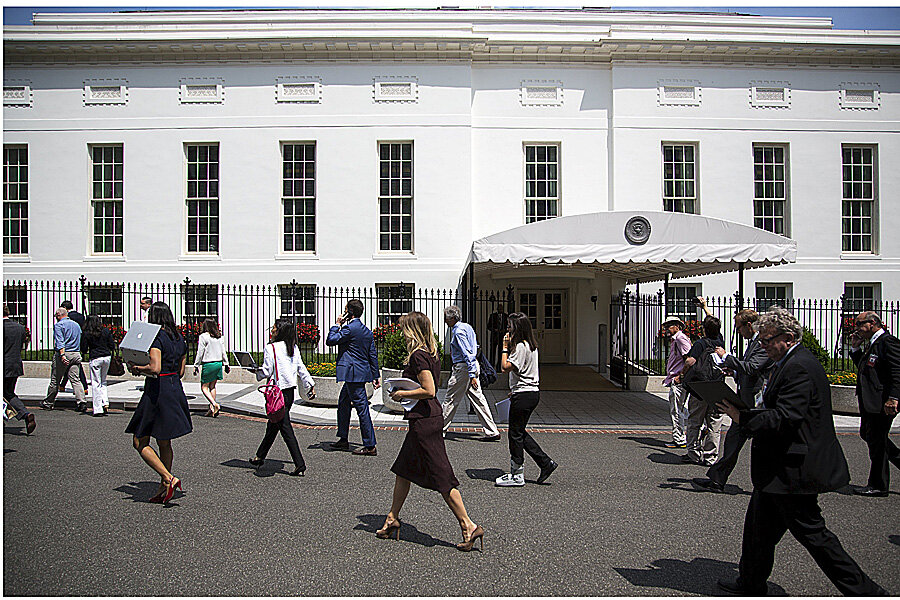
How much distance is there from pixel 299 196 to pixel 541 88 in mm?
8434

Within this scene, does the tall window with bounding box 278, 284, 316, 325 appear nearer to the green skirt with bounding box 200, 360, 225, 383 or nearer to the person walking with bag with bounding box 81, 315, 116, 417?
the green skirt with bounding box 200, 360, 225, 383

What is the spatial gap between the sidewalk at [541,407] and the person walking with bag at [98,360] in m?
0.77

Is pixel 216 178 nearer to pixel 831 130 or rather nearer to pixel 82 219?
pixel 82 219

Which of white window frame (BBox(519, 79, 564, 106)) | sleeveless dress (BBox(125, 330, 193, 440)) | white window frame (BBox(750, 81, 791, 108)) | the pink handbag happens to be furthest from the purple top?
white window frame (BBox(750, 81, 791, 108))

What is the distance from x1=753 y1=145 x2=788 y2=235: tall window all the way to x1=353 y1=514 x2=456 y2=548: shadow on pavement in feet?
61.6

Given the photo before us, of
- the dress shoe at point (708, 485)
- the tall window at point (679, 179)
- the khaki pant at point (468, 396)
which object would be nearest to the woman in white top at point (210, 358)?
the khaki pant at point (468, 396)

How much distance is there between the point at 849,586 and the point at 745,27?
2186 centimetres

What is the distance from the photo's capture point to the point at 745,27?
21.4 m

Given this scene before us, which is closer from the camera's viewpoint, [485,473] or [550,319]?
[485,473]

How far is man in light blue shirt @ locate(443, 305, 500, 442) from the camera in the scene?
9414 millimetres

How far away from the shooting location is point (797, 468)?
12.9ft

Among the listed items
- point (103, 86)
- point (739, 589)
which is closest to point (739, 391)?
point (739, 589)

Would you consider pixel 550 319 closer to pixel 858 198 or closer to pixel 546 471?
pixel 858 198

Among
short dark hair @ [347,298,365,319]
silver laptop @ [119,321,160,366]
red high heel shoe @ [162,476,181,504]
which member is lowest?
red high heel shoe @ [162,476,181,504]
